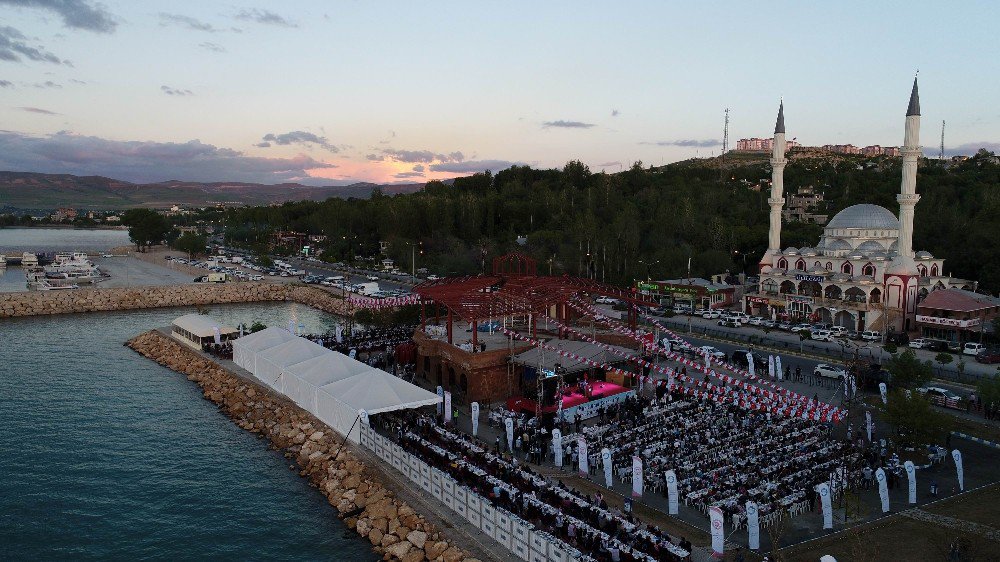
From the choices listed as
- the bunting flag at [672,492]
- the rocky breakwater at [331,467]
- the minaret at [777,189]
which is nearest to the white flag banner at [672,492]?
the bunting flag at [672,492]

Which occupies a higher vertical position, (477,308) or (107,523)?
(477,308)

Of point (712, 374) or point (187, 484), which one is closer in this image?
point (187, 484)

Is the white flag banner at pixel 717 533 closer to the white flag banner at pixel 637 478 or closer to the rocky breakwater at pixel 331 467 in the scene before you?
the white flag banner at pixel 637 478

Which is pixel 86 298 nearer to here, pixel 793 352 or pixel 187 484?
pixel 187 484

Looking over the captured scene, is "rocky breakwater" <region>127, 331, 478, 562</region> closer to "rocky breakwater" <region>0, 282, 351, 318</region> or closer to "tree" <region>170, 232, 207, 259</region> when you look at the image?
"rocky breakwater" <region>0, 282, 351, 318</region>

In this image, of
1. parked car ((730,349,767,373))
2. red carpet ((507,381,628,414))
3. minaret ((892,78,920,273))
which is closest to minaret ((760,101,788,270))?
minaret ((892,78,920,273))

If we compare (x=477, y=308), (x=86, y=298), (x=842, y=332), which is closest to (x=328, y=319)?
(x=86, y=298)

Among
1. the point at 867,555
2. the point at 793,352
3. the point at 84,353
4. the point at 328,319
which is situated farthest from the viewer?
the point at 328,319
